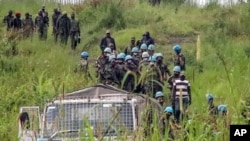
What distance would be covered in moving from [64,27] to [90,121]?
20.7 meters

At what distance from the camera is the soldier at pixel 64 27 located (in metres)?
27.7

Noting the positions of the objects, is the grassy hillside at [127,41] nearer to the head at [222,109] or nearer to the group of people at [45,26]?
the group of people at [45,26]

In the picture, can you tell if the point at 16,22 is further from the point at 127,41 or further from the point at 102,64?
the point at 102,64

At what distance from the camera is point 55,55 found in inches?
1012

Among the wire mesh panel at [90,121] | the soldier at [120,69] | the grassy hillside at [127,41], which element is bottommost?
the wire mesh panel at [90,121]

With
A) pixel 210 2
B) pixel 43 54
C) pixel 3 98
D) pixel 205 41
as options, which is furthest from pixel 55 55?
pixel 210 2

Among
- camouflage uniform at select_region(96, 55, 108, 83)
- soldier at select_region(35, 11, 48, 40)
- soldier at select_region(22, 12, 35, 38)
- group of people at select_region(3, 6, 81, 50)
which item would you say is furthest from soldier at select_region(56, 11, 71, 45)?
camouflage uniform at select_region(96, 55, 108, 83)

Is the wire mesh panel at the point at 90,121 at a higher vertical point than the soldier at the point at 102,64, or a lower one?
lower

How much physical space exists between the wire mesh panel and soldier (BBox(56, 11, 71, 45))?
672 inches

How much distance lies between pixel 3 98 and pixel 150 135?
33.1ft

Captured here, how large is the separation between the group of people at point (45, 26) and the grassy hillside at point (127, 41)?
1.27 ft

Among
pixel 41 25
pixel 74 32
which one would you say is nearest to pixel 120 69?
pixel 74 32

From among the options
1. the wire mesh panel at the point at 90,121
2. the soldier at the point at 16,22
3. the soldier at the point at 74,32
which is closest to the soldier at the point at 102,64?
the wire mesh panel at the point at 90,121

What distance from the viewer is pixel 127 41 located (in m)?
29.1
